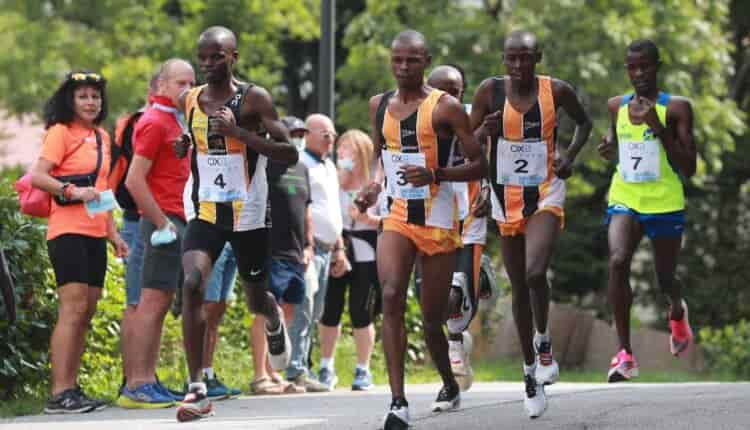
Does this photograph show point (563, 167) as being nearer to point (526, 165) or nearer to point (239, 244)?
point (526, 165)

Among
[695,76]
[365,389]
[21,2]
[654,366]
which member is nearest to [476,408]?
[365,389]

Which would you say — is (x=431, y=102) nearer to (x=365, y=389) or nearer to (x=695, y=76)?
(x=365, y=389)

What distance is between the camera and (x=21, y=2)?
3594cm

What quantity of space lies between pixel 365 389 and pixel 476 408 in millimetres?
3407

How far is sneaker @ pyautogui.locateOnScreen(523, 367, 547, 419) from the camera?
10.3 metres

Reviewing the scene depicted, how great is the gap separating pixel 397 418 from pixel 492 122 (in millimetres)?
2123

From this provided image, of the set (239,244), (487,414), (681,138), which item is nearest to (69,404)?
(239,244)

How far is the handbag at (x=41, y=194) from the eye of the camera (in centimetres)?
1172

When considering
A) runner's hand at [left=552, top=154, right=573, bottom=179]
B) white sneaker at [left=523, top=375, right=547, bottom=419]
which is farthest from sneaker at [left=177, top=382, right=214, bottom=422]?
runner's hand at [left=552, top=154, right=573, bottom=179]

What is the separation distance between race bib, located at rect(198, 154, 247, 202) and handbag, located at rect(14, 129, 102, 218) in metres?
1.27

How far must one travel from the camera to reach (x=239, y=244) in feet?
35.9

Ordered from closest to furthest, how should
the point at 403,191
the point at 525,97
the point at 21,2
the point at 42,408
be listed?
the point at 403,191, the point at 525,97, the point at 42,408, the point at 21,2

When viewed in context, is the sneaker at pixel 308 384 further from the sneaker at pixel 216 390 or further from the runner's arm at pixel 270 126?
the runner's arm at pixel 270 126

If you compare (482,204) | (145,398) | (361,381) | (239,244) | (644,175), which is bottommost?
(361,381)
